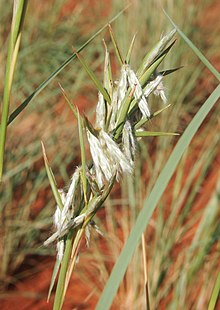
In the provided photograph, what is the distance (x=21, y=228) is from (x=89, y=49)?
1046mm

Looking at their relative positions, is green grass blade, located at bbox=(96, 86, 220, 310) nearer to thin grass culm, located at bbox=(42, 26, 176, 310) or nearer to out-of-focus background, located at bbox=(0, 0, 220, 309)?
thin grass culm, located at bbox=(42, 26, 176, 310)

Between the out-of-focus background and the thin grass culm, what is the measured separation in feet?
1.58

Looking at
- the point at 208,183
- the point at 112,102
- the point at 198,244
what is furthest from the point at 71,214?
the point at 208,183

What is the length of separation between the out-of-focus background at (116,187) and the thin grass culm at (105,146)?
0.48m

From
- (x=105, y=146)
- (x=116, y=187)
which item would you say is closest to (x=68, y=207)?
(x=105, y=146)

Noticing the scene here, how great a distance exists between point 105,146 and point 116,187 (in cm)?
159

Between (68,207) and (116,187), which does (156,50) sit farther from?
(116,187)

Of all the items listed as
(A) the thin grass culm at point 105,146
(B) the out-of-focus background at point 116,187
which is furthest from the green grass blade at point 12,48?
(B) the out-of-focus background at point 116,187

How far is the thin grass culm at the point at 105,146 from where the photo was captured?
0.54m

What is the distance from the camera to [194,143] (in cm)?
220

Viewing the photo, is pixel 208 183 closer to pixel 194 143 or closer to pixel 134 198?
pixel 194 143

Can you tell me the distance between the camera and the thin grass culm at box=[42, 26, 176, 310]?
1.78 feet

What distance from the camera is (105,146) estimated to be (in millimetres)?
546

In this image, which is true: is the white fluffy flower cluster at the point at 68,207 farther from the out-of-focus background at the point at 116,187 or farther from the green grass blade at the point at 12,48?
the out-of-focus background at the point at 116,187
